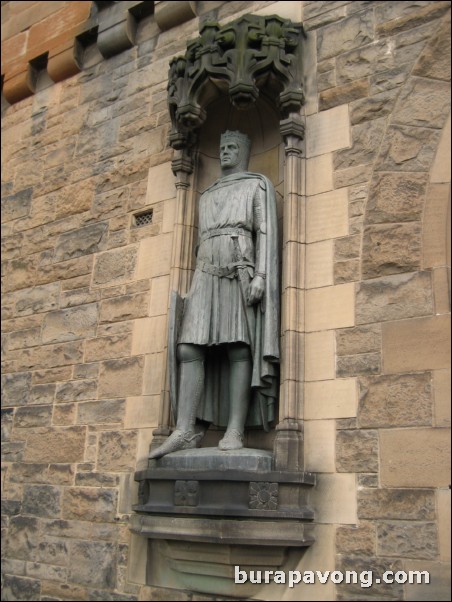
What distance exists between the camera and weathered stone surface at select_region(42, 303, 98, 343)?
5699 millimetres

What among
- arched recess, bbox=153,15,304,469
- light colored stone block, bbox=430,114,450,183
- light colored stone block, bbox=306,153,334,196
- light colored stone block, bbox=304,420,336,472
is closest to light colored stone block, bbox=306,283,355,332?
arched recess, bbox=153,15,304,469

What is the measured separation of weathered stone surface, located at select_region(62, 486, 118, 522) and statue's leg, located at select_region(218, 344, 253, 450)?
118 centimetres

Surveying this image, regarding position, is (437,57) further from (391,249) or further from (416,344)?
(416,344)

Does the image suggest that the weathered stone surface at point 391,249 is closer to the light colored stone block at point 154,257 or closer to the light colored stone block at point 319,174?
the light colored stone block at point 319,174

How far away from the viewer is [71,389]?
564 centimetres

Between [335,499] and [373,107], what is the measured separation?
2.57 m

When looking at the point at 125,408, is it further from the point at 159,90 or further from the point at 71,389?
the point at 159,90

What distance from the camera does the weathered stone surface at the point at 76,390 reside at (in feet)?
18.0

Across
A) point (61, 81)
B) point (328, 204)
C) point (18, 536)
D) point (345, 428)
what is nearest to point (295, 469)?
point (345, 428)

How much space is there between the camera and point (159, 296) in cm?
529

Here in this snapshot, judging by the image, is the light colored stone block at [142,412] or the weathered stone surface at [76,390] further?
the weathered stone surface at [76,390]

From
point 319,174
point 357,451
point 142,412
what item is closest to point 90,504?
point 142,412

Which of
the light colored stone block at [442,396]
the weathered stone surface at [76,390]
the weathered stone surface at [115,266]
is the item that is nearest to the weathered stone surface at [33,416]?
the weathered stone surface at [76,390]

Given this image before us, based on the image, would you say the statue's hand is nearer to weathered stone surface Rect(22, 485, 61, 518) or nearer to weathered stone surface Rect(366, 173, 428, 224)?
weathered stone surface Rect(366, 173, 428, 224)
